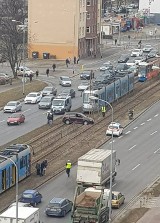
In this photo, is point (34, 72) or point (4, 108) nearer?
point (4, 108)

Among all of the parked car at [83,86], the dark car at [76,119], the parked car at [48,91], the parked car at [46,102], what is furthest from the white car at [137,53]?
the dark car at [76,119]

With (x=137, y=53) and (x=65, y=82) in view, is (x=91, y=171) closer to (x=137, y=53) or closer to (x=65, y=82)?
(x=65, y=82)

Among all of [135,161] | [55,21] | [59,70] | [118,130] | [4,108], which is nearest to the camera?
[135,161]

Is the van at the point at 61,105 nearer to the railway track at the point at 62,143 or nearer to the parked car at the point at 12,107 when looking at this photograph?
the railway track at the point at 62,143

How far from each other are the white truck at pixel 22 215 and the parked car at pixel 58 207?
4709 mm

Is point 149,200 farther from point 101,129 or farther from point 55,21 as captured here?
point 55,21

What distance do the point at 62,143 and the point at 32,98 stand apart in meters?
21.9

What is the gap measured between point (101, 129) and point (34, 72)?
4298 centimetres

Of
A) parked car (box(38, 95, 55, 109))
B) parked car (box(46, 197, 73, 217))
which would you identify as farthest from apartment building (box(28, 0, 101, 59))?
parked car (box(46, 197, 73, 217))

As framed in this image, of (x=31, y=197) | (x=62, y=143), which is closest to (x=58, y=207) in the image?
(x=31, y=197)

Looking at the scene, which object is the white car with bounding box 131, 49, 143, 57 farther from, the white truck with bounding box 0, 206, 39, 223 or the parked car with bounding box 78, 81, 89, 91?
the white truck with bounding box 0, 206, 39, 223

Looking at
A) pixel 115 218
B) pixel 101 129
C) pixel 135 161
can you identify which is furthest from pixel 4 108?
pixel 115 218

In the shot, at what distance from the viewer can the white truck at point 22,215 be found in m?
47.5

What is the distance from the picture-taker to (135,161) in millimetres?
71562
